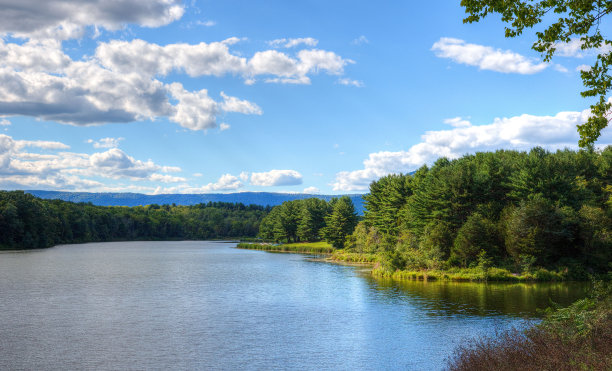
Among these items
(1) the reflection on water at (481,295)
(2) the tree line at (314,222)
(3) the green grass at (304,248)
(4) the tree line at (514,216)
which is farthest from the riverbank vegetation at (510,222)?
(3) the green grass at (304,248)

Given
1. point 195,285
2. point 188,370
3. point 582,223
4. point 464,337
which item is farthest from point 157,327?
point 582,223

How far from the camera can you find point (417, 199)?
231ft

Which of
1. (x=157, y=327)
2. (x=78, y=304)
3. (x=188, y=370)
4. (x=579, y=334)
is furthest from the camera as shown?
(x=78, y=304)

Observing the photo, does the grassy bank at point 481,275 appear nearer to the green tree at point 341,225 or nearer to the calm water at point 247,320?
the calm water at point 247,320

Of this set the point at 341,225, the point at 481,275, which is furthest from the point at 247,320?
the point at 341,225

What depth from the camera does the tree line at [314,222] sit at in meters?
115

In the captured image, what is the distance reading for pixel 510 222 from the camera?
55469 millimetres

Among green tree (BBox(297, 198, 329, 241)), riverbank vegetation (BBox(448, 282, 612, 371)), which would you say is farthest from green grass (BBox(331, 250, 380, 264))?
riverbank vegetation (BBox(448, 282, 612, 371))

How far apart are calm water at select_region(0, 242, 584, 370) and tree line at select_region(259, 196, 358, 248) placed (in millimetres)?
57544

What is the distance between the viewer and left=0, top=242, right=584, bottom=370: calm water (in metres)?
23.8

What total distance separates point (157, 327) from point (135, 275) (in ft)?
112

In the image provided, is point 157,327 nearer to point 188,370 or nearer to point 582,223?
point 188,370

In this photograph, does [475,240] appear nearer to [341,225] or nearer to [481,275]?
[481,275]

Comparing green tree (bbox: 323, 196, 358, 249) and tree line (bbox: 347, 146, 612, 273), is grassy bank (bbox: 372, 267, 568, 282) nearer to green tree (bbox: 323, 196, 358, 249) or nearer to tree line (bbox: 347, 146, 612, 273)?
tree line (bbox: 347, 146, 612, 273)
